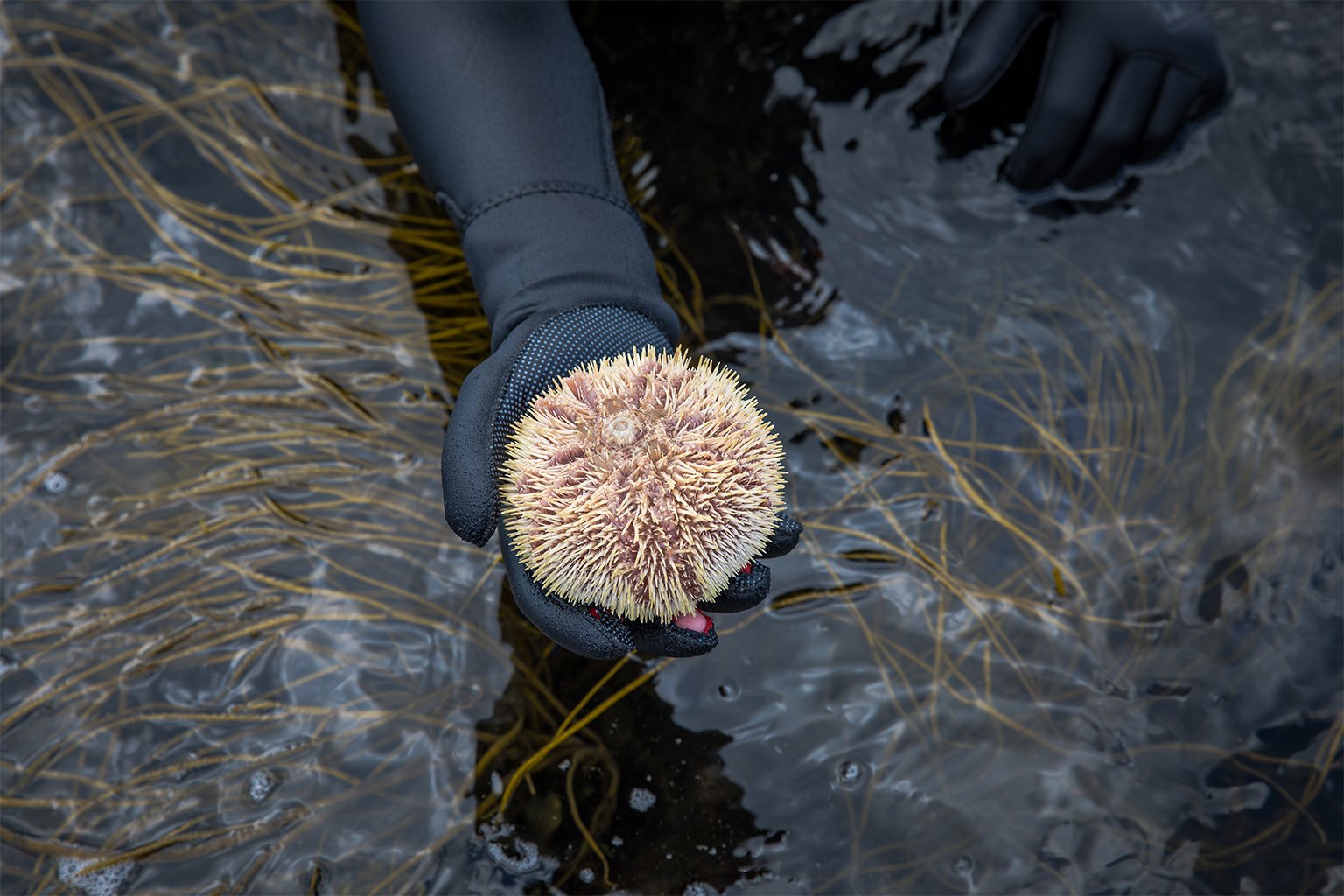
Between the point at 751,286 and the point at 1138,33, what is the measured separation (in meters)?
1.43

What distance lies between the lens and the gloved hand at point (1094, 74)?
9.10 ft

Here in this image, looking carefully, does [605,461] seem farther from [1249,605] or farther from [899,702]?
[1249,605]

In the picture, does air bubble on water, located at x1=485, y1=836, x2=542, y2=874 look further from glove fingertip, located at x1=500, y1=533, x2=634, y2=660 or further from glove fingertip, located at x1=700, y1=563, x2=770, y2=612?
glove fingertip, located at x1=700, y1=563, x2=770, y2=612

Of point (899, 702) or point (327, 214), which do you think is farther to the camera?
point (327, 214)

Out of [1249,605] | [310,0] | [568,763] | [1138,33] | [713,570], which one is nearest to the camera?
[713,570]

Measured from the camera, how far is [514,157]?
7.43ft

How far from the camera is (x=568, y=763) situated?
2248 millimetres

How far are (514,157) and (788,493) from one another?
1.17 m

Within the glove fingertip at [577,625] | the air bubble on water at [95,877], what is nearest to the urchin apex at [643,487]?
the glove fingertip at [577,625]

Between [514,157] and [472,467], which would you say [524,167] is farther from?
[472,467]

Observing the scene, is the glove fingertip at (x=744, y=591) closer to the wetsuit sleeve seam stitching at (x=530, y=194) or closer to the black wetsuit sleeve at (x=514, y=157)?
the black wetsuit sleeve at (x=514, y=157)

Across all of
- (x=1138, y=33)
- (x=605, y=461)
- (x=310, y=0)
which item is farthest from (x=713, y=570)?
(x=310, y=0)

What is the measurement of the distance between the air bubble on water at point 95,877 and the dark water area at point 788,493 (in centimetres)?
1

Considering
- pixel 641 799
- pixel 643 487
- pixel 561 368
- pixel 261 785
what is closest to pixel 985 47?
pixel 561 368
